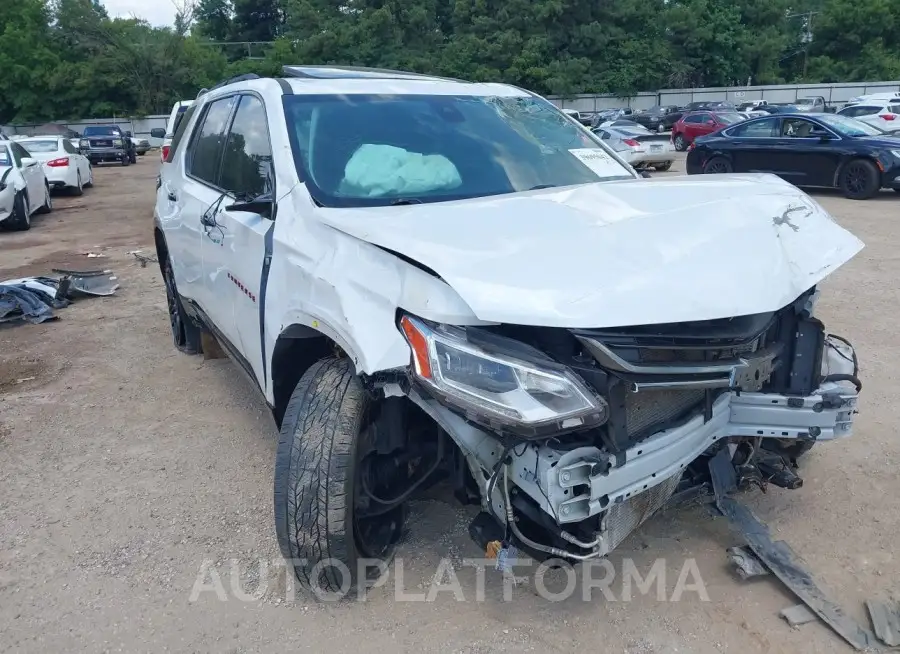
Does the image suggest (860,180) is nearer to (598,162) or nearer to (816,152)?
(816,152)

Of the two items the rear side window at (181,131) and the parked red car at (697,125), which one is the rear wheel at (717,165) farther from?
the rear side window at (181,131)

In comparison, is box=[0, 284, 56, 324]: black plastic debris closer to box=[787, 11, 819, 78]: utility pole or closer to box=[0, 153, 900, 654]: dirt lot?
box=[0, 153, 900, 654]: dirt lot

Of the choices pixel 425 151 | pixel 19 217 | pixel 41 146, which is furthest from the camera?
pixel 41 146

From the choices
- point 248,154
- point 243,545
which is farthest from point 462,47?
point 243,545

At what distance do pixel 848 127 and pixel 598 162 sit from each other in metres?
11.4

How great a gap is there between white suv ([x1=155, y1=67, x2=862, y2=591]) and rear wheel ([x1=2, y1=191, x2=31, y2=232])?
994 centimetres

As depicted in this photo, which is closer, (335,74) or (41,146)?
(335,74)

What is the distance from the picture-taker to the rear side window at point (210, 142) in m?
4.20

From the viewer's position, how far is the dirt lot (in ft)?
8.82

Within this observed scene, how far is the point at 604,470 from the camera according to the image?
7.46 ft

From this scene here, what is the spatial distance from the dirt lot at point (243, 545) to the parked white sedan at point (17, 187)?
7809 millimetres

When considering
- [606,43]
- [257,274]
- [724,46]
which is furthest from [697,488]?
[724,46]

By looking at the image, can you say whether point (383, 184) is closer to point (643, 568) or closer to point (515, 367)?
point (515, 367)

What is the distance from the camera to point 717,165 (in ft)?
49.1
